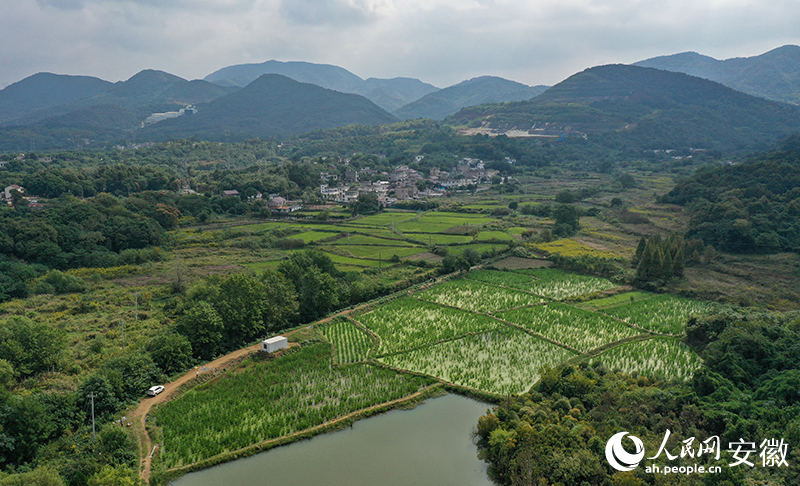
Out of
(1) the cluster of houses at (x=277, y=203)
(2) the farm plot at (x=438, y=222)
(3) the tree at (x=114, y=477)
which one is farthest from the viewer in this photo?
(1) the cluster of houses at (x=277, y=203)

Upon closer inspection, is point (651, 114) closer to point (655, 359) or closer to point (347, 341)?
point (655, 359)

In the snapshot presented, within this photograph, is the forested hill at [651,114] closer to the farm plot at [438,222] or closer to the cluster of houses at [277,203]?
the farm plot at [438,222]

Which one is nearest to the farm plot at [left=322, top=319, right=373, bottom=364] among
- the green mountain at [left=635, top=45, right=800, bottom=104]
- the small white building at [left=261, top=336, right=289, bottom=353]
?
the small white building at [left=261, top=336, right=289, bottom=353]

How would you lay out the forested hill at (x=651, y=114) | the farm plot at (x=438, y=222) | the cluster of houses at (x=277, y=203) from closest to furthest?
1. the farm plot at (x=438, y=222)
2. the cluster of houses at (x=277, y=203)
3. the forested hill at (x=651, y=114)

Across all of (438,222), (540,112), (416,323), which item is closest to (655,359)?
(416,323)

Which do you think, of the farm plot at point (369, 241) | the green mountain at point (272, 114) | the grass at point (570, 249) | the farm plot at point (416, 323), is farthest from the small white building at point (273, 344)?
the green mountain at point (272, 114)

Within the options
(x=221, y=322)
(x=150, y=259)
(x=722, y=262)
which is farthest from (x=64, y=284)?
(x=722, y=262)
